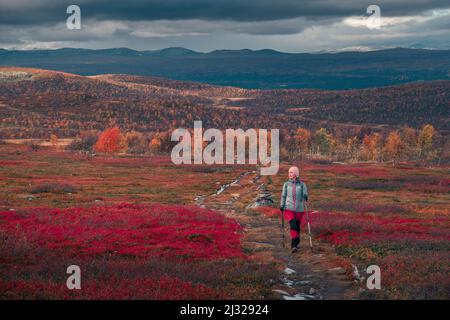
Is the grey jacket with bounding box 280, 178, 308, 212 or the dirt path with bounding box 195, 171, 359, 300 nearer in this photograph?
the dirt path with bounding box 195, 171, 359, 300

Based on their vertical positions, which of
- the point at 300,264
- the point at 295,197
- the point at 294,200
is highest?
the point at 295,197

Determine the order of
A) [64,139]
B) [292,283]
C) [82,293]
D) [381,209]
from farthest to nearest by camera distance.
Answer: [64,139] < [381,209] < [292,283] < [82,293]

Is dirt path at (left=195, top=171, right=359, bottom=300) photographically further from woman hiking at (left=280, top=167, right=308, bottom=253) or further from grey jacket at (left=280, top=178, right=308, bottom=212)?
grey jacket at (left=280, top=178, right=308, bottom=212)

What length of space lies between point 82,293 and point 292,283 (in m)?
6.60

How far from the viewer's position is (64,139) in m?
178

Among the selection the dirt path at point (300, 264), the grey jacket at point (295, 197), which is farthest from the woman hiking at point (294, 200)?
the dirt path at point (300, 264)

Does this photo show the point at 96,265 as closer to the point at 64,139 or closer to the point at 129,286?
the point at 129,286

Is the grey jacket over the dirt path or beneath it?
over

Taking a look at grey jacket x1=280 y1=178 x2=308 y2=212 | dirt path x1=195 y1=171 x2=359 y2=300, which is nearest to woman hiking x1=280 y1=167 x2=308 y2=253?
grey jacket x1=280 y1=178 x2=308 y2=212

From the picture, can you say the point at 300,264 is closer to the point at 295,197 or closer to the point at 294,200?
the point at 294,200

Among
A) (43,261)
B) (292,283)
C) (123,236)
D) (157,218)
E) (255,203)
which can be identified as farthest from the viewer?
(255,203)

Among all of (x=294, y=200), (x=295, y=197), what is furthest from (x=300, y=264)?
(x=295, y=197)
